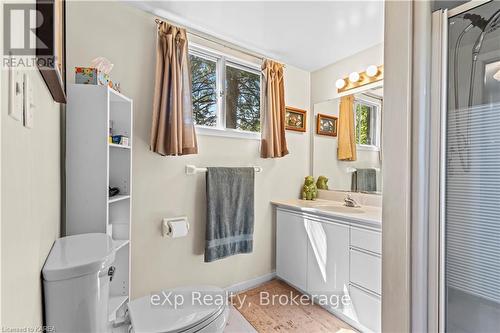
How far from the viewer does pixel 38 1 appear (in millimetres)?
690

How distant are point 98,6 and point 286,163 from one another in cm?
204

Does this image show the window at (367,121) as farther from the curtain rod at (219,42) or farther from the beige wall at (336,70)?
the curtain rod at (219,42)

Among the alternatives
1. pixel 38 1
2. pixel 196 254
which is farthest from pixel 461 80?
pixel 196 254

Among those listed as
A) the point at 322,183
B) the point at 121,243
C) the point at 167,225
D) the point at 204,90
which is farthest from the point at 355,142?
the point at 121,243

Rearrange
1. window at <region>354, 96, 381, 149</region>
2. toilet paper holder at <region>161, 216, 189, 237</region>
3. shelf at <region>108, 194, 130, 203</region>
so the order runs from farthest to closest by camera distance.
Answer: window at <region>354, 96, 381, 149</region>
toilet paper holder at <region>161, 216, 189, 237</region>
shelf at <region>108, 194, 130, 203</region>

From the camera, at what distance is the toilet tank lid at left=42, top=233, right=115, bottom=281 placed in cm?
75

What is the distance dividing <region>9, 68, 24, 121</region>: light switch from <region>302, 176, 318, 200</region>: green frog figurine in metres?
2.41

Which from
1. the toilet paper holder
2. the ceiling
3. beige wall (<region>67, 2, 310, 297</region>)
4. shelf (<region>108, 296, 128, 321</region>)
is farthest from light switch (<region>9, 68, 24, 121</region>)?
the ceiling

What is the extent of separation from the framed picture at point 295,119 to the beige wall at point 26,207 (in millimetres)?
2057

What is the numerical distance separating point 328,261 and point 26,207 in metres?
1.89

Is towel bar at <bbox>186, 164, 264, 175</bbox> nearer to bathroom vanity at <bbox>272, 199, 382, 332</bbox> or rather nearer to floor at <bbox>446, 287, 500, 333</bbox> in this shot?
bathroom vanity at <bbox>272, 199, 382, 332</bbox>

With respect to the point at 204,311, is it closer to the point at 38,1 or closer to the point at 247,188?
the point at 247,188

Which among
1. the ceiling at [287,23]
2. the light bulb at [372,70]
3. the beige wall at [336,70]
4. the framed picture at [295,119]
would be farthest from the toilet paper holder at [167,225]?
the light bulb at [372,70]

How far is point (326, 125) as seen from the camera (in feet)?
8.61
